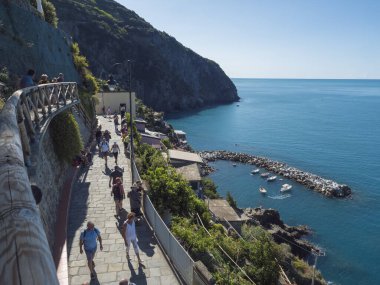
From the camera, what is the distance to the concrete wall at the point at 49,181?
9016 mm

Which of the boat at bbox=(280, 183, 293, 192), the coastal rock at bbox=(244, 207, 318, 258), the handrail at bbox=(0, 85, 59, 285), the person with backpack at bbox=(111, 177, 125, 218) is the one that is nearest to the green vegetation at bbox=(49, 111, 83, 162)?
the person with backpack at bbox=(111, 177, 125, 218)

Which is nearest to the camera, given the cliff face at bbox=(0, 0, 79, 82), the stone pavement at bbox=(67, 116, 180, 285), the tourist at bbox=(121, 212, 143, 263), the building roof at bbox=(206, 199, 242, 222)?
the stone pavement at bbox=(67, 116, 180, 285)

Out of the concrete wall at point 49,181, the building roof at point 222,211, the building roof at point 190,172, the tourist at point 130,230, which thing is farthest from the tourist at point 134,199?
the building roof at point 190,172

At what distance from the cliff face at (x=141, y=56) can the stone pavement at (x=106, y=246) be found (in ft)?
253

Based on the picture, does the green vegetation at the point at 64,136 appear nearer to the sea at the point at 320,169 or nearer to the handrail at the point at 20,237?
the handrail at the point at 20,237

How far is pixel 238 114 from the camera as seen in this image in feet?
379

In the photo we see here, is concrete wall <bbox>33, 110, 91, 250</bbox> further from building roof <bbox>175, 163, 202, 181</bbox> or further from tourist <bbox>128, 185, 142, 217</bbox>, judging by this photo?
building roof <bbox>175, 163, 202, 181</bbox>

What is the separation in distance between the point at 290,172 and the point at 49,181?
45.7 metres

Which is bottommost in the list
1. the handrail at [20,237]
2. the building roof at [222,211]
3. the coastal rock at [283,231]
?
the coastal rock at [283,231]

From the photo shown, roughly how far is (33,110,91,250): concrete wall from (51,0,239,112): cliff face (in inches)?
3100

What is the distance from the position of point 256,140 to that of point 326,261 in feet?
A: 156

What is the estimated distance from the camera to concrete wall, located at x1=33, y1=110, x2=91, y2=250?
902 centimetres

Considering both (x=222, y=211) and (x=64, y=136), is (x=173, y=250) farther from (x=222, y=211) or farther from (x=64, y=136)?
(x=222, y=211)

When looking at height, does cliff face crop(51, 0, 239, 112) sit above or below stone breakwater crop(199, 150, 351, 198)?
above
